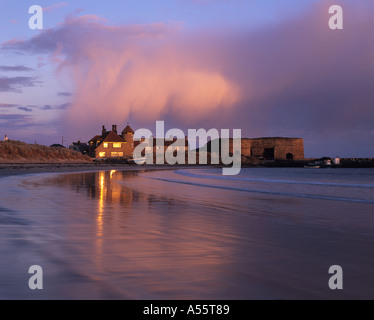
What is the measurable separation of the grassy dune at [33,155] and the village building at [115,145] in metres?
13.6

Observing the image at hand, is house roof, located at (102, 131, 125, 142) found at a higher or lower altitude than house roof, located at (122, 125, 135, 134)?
lower

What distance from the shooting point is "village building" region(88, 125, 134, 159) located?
152750 millimetres

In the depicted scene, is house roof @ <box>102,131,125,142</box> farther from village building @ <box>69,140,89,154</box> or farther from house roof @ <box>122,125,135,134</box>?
village building @ <box>69,140,89,154</box>

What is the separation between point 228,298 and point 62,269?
3084 millimetres

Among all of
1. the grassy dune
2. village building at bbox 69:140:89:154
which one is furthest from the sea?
village building at bbox 69:140:89:154

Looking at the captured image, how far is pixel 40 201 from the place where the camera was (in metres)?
21.9

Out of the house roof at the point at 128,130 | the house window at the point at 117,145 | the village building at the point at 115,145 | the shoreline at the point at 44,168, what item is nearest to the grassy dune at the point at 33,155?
the shoreline at the point at 44,168

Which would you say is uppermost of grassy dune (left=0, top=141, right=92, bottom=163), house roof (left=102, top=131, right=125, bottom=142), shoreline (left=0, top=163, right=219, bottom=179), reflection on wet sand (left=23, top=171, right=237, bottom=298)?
house roof (left=102, top=131, right=125, bottom=142)

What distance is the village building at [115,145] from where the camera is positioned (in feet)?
501

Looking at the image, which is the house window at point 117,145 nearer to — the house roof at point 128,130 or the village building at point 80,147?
the house roof at point 128,130

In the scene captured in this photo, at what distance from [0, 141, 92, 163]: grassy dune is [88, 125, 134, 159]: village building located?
1362 centimetres

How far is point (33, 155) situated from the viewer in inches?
4828

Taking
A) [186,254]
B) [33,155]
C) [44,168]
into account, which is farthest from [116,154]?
[186,254]
